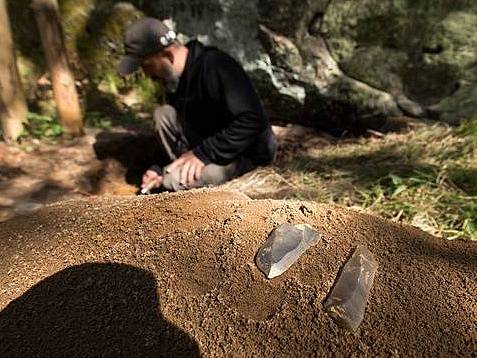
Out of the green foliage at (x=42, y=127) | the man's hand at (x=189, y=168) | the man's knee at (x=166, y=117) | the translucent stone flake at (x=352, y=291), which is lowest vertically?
the green foliage at (x=42, y=127)

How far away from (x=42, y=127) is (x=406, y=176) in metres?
2.94

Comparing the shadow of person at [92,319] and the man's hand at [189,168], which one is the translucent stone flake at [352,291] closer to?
the shadow of person at [92,319]

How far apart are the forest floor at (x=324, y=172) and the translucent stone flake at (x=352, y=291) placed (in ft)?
3.23

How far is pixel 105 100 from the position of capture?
477cm

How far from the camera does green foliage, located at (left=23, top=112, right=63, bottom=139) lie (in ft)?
12.4

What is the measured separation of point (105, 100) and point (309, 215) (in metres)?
3.59

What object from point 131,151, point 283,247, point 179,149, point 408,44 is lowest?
point 131,151

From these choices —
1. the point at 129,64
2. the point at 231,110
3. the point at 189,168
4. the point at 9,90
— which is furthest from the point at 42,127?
the point at 231,110

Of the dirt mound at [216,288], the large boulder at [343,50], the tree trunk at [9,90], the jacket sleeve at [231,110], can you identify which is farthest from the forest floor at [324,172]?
the dirt mound at [216,288]

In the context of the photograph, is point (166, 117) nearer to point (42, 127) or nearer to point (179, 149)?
point (179, 149)

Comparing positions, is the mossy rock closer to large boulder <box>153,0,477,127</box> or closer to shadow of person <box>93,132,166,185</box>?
large boulder <box>153,0,477,127</box>

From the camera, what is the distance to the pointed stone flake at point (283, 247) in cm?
151

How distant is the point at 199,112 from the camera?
128 inches

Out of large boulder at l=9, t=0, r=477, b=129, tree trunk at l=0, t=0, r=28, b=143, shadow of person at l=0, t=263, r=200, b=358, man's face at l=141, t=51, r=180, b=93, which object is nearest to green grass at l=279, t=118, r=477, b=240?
large boulder at l=9, t=0, r=477, b=129
